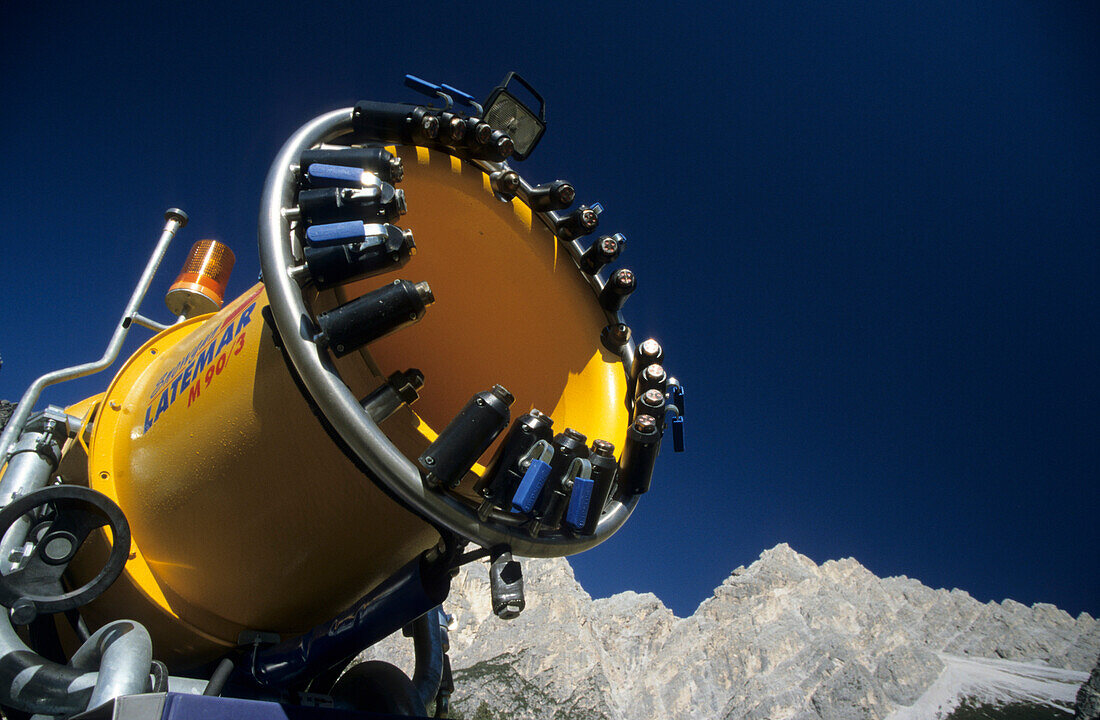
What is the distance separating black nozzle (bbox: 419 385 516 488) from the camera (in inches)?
70.5

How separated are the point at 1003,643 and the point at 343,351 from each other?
109611 mm

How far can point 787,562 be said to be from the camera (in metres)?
110

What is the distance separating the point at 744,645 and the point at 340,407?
9560 cm

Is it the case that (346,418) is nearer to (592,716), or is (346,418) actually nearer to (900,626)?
(592,716)

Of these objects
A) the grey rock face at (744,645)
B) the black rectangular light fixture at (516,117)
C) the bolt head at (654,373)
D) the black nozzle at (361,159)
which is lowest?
the black nozzle at (361,159)

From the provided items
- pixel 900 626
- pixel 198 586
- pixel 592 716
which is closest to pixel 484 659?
pixel 592 716

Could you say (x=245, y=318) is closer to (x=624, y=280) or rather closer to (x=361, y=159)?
(x=361, y=159)

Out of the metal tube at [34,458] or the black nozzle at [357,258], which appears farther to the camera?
the metal tube at [34,458]

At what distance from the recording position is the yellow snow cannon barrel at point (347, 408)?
1.86 meters

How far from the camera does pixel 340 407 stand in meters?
1.74

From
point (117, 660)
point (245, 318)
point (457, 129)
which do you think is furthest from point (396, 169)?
point (117, 660)

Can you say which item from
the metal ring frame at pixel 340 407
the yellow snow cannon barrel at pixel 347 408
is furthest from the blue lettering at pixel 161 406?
the metal ring frame at pixel 340 407

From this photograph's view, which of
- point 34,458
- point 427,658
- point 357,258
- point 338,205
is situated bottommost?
point 34,458

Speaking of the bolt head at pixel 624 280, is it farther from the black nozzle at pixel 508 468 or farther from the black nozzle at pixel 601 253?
the black nozzle at pixel 508 468
